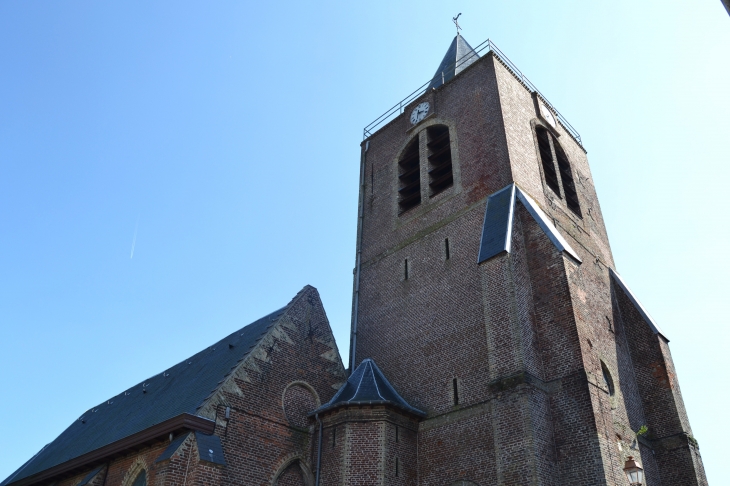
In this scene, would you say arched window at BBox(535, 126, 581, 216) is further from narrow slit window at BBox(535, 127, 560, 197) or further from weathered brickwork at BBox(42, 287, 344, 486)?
weathered brickwork at BBox(42, 287, 344, 486)

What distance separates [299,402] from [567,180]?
11.2 meters

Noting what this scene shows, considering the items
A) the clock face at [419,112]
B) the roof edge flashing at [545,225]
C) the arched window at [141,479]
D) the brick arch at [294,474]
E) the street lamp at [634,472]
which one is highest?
the clock face at [419,112]

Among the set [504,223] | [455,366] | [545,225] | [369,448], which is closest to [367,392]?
[369,448]

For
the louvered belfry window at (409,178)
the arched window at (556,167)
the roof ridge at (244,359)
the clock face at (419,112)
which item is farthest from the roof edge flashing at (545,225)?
the roof ridge at (244,359)

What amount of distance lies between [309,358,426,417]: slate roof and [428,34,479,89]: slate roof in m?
11.1

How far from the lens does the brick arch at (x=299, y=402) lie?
44.4 feet

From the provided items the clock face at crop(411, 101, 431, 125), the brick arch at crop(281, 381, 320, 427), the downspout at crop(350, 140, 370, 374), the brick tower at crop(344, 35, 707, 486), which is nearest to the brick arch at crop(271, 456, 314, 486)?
the brick arch at crop(281, 381, 320, 427)

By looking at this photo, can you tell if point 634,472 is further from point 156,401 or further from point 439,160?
point 156,401

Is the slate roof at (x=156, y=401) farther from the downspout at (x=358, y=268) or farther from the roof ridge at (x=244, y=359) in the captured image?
the downspout at (x=358, y=268)

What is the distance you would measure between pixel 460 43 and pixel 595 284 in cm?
1269

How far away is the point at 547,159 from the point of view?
17906 millimetres

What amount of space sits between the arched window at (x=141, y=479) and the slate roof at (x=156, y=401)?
4.17ft

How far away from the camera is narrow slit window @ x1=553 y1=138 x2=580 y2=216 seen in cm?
1788

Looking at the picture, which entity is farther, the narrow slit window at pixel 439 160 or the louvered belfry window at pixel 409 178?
the louvered belfry window at pixel 409 178
